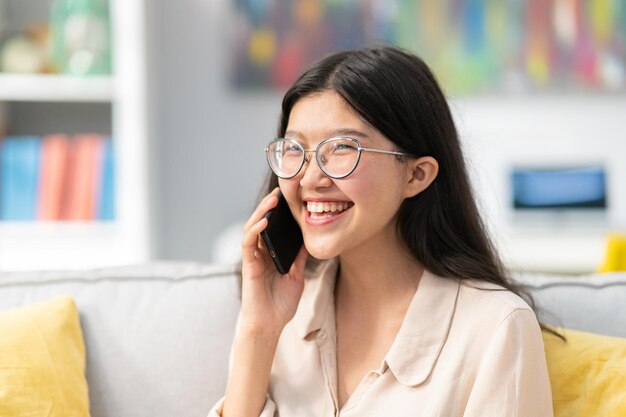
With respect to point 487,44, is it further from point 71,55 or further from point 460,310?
point 460,310

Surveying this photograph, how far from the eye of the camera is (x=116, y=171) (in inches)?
142

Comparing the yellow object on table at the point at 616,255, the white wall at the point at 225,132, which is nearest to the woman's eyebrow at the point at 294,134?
the yellow object on table at the point at 616,255

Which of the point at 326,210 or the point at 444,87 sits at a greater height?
the point at 444,87

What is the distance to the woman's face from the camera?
4.36 ft

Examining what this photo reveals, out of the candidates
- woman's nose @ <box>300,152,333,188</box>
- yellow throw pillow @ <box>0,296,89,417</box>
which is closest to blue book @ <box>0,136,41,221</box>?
yellow throw pillow @ <box>0,296,89,417</box>

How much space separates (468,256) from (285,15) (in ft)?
9.93

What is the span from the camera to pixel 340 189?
4.37ft

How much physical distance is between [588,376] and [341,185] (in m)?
0.49

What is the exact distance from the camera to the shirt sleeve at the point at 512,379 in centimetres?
119

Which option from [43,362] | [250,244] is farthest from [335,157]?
[43,362]

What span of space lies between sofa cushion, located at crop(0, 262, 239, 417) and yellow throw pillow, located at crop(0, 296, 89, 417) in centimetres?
6

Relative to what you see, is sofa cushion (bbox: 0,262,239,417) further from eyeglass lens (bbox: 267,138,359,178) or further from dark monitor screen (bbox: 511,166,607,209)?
dark monitor screen (bbox: 511,166,607,209)

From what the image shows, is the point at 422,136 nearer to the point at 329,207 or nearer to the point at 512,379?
the point at 329,207

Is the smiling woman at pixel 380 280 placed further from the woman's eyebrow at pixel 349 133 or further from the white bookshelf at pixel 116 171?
the white bookshelf at pixel 116 171
